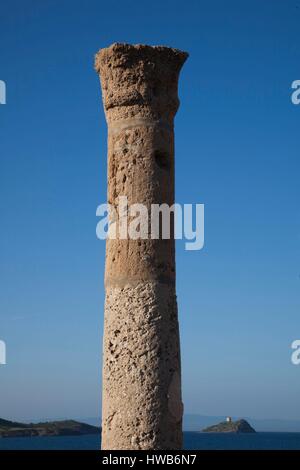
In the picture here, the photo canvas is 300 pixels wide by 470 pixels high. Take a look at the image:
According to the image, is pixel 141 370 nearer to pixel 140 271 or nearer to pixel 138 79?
pixel 140 271

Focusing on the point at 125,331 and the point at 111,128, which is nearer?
the point at 125,331

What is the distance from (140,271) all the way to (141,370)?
1.30 m

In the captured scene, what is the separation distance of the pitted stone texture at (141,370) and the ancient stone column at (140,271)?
0.01 m

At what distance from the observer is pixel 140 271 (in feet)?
34.5

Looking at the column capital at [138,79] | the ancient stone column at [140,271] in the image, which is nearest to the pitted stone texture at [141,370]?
the ancient stone column at [140,271]

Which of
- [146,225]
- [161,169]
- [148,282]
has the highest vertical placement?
[161,169]

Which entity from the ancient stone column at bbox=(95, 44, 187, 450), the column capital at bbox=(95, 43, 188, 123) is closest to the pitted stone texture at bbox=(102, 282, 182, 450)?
the ancient stone column at bbox=(95, 44, 187, 450)

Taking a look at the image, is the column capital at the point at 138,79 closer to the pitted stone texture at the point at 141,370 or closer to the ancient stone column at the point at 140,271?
the ancient stone column at the point at 140,271

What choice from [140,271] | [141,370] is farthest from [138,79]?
[141,370]

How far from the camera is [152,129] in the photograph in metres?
10.9

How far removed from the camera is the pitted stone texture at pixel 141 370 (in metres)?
10.0
